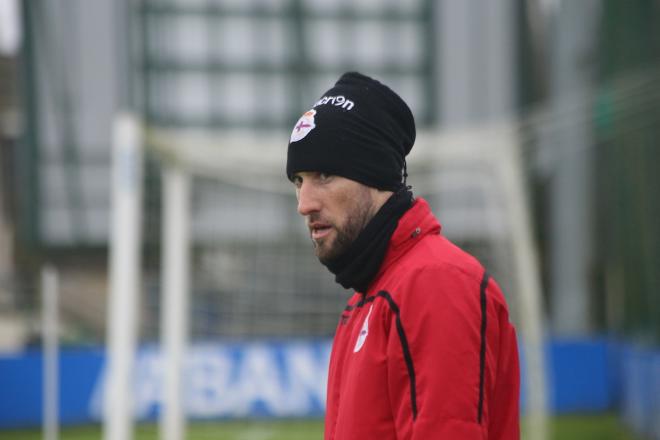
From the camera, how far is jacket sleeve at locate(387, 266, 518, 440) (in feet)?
6.06

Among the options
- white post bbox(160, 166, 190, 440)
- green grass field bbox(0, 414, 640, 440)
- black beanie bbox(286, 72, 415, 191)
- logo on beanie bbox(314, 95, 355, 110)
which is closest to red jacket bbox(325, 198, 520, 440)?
black beanie bbox(286, 72, 415, 191)

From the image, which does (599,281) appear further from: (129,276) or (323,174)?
(323,174)

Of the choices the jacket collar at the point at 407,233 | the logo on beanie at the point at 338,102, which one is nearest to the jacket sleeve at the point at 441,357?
the jacket collar at the point at 407,233

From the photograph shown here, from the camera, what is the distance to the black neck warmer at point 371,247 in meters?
2.13

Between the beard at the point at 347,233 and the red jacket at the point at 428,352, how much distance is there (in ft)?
0.24

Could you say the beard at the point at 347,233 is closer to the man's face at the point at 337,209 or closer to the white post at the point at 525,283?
the man's face at the point at 337,209

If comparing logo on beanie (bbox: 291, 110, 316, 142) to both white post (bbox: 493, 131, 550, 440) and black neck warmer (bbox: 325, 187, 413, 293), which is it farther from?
white post (bbox: 493, 131, 550, 440)

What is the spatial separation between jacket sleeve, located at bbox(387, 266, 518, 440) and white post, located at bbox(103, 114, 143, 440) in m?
6.20

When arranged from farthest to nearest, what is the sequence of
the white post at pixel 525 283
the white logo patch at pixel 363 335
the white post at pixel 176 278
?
the white post at pixel 525 283
the white post at pixel 176 278
the white logo patch at pixel 363 335

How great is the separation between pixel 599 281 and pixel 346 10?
8.82 metres

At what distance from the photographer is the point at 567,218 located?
20766 millimetres

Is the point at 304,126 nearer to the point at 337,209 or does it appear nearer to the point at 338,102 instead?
the point at 338,102

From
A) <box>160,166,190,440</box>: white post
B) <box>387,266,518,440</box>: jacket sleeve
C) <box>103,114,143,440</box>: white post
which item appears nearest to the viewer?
<box>387,266,518,440</box>: jacket sleeve

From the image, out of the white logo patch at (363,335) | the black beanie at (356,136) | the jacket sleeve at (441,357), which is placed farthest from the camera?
the black beanie at (356,136)
